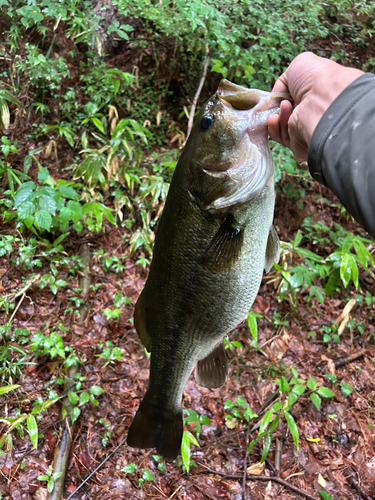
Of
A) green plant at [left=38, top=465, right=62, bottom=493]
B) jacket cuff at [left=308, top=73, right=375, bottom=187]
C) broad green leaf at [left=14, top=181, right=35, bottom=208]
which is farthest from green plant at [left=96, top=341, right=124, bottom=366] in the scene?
jacket cuff at [left=308, top=73, right=375, bottom=187]

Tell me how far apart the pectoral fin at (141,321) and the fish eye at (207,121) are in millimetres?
883

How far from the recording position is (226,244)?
146 cm

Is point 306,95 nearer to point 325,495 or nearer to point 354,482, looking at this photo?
point 325,495

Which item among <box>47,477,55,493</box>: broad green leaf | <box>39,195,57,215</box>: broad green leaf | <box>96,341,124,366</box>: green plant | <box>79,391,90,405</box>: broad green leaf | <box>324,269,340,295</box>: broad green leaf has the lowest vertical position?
<box>47,477,55,493</box>: broad green leaf

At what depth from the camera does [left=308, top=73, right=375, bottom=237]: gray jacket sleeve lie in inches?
42.7

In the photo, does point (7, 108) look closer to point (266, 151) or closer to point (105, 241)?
point (105, 241)

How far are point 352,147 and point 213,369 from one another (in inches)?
50.6

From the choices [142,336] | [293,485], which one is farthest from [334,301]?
[142,336]

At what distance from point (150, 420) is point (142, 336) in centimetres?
49

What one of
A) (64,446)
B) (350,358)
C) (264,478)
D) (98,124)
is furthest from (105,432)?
(98,124)

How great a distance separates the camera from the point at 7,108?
3.97 m

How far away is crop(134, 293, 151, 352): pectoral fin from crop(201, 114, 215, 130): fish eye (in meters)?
0.88

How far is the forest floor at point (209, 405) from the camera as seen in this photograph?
2539 mm

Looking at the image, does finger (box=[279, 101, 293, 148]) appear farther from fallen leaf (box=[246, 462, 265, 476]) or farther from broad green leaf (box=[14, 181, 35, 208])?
fallen leaf (box=[246, 462, 265, 476])
